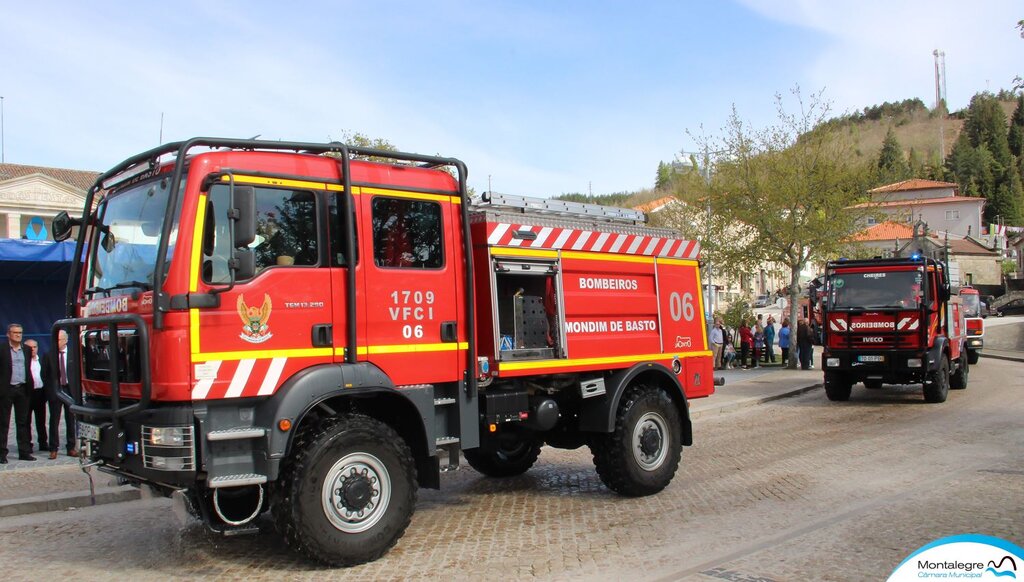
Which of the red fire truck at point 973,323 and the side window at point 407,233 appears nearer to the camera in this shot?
the side window at point 407,233

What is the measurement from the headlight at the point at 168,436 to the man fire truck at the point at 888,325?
13962 mm

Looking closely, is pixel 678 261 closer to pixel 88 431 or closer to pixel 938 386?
pixel 88 431

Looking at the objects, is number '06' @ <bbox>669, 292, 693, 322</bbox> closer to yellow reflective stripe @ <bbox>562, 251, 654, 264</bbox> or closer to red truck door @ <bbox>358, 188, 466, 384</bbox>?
yellow reflective stripe @ <bbox>562, 251, 654, 264</bbox>

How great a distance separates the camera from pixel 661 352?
27.0 feet

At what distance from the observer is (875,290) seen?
15.8 m

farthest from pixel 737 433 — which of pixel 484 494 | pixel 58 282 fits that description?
pixel 58 282

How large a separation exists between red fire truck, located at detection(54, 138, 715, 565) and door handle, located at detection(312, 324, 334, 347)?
0.05 ft

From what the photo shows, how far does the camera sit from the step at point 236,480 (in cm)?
505

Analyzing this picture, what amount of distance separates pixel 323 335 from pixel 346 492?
43.5 inches

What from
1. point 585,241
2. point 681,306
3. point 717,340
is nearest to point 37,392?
point 585,241

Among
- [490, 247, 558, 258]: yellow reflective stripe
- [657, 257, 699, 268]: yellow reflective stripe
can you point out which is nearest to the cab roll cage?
[490, 247, 558, 258]: yellow reflective stripe

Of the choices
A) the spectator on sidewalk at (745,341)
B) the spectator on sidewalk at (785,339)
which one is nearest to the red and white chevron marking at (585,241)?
the spectator on sidewalk at (745,341)

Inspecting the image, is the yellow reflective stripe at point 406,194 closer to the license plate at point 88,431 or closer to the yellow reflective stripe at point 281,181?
the yellow reflective stripe at point 281,181

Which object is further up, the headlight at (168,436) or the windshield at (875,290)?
the windshield at (875,290)
